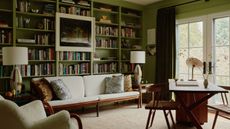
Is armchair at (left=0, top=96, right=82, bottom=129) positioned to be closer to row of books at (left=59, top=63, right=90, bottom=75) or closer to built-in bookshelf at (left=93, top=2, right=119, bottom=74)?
row of books at (left=59, top=63, right=90, bottom=75)

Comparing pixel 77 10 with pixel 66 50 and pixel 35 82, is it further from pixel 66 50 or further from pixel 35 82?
pixel 35 82

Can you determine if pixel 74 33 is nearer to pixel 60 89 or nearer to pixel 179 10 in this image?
pixel 60 89

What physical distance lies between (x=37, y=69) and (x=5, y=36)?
87 centimetres

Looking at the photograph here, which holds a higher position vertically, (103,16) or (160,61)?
(103,16)

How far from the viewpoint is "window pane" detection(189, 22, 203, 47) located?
491 cm

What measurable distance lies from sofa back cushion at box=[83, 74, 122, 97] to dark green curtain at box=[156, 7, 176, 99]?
1514 millimetres

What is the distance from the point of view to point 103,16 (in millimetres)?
5527

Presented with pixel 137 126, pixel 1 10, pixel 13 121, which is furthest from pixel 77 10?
pixel 13 121

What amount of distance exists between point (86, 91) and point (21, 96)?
135cm

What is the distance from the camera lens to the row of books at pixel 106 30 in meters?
5.37

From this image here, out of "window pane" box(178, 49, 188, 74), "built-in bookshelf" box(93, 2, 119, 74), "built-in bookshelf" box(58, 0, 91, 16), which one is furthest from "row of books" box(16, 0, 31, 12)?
"window pane" box(178, 49, 188, 74)

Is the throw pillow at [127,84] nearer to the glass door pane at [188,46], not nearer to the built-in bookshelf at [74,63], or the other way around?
the built-in bookshelf at [74,63]

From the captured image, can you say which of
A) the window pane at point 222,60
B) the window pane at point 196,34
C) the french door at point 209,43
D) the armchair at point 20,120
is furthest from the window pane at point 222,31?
the armchair at point 20,120

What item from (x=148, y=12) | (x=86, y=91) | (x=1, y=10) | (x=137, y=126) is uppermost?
(x=148, y=12)
